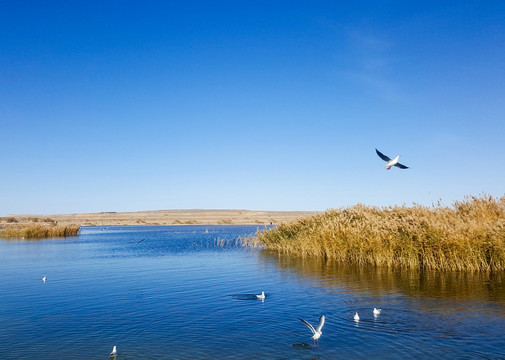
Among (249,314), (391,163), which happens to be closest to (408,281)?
(391,163)

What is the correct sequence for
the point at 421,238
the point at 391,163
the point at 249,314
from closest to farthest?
the point at 249,314, the point at 391,163, the point at 421,238

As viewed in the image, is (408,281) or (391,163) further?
(408,281)

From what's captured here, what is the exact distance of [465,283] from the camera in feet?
58.8

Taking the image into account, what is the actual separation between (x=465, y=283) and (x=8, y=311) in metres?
18.2

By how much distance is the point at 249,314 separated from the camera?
46.5ft

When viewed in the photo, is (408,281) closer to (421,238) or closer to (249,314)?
(421,238)

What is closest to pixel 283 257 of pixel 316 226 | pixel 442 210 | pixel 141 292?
pixel 316 226

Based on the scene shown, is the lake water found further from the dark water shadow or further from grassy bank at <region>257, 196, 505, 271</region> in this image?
grassy bank at <region>257, 196, 505, 271</region>

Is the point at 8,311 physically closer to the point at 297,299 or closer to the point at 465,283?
the point at 297,299

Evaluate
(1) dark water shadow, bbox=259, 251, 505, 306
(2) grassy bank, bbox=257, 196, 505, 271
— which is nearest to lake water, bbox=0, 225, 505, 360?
(1) dark water shadow, bbox=259, 251, 505, 306

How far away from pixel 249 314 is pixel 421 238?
37.7ft

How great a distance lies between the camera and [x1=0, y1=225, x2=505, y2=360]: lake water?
413 inches

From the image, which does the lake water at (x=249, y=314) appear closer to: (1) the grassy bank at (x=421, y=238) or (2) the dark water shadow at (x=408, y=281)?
(2) the dark water shadow at (x=408, y=281)

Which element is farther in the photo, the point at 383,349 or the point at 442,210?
the point at 442,210
